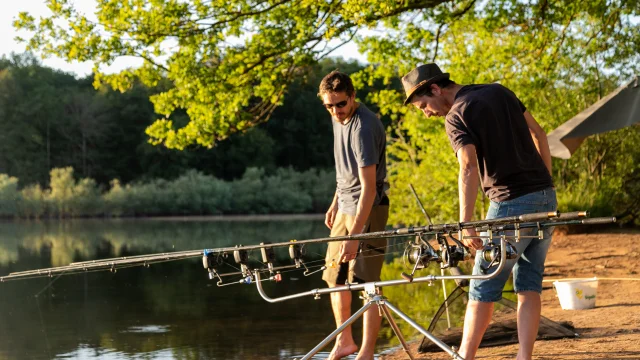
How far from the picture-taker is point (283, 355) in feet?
28.8

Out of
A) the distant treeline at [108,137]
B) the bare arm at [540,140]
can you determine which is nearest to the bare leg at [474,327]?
the bare arm at [540,140]

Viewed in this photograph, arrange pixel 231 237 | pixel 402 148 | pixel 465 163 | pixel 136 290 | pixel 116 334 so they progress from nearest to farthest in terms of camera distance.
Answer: pixel 465 163, pixel 116 334, pixel 136 290, pixel 402 148, pixel 231 237

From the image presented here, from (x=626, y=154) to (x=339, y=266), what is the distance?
1743 cm

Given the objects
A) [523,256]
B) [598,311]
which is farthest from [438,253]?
[598,311]

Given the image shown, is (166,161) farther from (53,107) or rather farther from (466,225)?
(466,225)

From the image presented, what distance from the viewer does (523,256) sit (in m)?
5.61

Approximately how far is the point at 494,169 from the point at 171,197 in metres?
50.0

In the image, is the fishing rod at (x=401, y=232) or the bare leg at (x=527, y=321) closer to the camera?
the fishing rod at (x=401, y=232)

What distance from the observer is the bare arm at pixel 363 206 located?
6324 millimetres

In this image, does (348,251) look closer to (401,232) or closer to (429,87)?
(429,87)

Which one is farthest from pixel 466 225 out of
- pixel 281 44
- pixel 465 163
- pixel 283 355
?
pixel 281 44

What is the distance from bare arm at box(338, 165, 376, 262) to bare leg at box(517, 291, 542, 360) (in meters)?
1.18

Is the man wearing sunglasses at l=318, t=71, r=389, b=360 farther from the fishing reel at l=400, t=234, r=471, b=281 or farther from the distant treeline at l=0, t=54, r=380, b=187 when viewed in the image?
the distant treeline at l=0, t=54, r=380, b=187

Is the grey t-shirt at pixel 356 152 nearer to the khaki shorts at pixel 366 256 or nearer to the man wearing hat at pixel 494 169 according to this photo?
the khaki shorts at pixel 366 256
